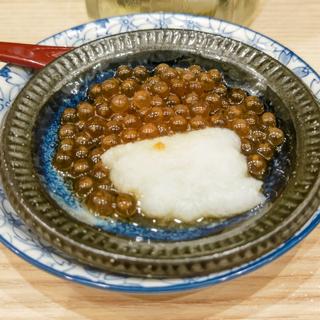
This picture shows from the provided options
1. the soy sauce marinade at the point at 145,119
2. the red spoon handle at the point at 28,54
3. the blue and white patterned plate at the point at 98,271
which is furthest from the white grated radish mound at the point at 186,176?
the red spoon handle at the point at 28,54

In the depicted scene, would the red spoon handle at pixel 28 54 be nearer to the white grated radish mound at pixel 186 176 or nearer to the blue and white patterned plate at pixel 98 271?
the blue and white patterned plate at pixel 98 271

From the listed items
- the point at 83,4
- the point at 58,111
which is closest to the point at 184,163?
the point at 58,111

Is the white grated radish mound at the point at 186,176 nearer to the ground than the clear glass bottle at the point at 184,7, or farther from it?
nearer to the ground

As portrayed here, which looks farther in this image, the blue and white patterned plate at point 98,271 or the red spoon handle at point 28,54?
the red spoon handle at point 28,54

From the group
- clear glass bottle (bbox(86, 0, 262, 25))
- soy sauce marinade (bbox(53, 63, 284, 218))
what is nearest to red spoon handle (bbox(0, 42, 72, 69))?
soy sauce marinade (bbox(53, 63, 284, 218))

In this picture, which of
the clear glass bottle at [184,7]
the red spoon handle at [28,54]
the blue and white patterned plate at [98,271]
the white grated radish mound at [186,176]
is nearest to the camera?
the blue and white patterned plate at [98,271]

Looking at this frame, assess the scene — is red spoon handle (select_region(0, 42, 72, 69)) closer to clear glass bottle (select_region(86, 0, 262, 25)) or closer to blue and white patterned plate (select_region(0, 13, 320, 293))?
blue and white patterned plate (select_region(0, 13, 320, 293))

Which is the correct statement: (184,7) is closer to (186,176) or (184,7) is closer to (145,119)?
(145,119)

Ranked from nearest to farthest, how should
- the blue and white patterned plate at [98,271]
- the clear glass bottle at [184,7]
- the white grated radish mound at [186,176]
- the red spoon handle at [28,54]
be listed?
the blue and white patterned plate at [98,271] < the white grated radish mound at [186,176] < the red spoon handle at [28,54] < the clear glass bottle at [184,7]
